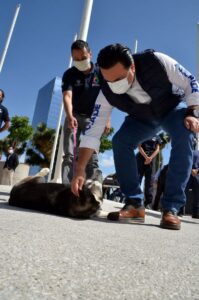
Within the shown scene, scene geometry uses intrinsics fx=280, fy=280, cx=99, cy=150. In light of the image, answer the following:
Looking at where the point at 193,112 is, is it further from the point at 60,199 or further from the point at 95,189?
the point at 60,199

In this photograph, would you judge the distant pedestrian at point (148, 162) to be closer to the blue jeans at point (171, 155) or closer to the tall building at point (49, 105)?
the blue jeans at point (171, 155)

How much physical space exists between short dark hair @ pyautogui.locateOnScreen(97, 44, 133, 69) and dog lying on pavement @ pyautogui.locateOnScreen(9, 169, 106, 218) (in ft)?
3.56

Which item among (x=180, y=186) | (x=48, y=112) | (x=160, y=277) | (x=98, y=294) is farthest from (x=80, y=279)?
(x=48, y=112)

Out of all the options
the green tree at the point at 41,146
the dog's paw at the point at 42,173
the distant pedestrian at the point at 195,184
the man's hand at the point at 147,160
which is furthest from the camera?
the green tree at the point at 41,146

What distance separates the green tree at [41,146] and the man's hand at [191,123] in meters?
22.5

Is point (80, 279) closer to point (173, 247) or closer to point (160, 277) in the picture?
point (160, 277)

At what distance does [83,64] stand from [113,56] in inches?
57.9

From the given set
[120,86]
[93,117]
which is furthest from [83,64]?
[120,86]

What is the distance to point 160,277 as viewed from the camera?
2.60ft

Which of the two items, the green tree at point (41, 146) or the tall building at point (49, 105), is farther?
the tall building at point (49, 105)

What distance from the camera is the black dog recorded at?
2.39 m

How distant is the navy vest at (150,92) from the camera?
223 centimetres

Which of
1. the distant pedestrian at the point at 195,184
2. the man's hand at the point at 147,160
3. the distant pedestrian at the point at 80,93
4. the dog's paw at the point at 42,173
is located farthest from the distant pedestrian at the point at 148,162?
the dog's paw at the point at 42,173

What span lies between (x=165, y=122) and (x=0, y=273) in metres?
2.01
